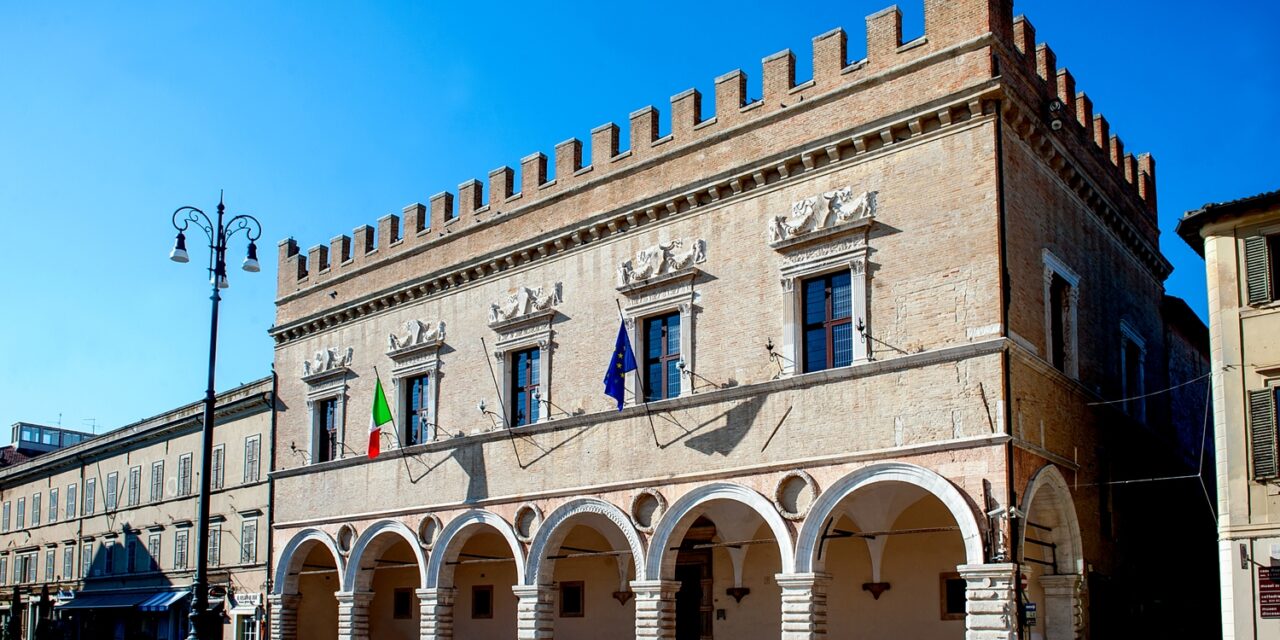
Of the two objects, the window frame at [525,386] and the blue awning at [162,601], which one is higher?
the window frame at [525,386]

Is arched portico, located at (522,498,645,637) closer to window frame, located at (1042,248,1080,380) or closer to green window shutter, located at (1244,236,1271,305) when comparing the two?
window frame, located at (1042,248,1080,380)

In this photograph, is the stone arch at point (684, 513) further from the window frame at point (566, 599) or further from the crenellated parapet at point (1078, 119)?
the crenellated parapet at point (1078, 119)

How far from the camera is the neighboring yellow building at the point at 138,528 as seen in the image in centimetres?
3425

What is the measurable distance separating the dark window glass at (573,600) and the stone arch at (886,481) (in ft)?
28.6

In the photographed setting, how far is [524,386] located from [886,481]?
888 centimetres

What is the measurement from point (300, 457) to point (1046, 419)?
61.4 ft

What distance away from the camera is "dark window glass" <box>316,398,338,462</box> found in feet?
101

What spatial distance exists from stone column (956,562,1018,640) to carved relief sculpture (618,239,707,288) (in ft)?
23.9

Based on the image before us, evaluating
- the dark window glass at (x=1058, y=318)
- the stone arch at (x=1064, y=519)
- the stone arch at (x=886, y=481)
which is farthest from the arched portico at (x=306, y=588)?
the dark window glass at (x=1058, y=318)

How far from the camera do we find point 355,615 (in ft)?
93.7

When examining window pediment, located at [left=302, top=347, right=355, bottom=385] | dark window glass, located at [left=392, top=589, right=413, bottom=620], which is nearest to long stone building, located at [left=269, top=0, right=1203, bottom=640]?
window pediment, located at [left=302, top=347, right=355, bottom=385]

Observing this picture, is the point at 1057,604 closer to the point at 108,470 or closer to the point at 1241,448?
the point at 1241,448

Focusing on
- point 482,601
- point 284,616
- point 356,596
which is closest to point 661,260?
point 482,601

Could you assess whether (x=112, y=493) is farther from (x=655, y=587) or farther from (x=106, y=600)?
(x=655, y=587)
